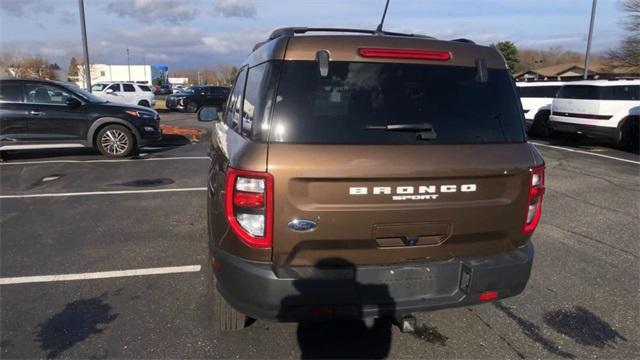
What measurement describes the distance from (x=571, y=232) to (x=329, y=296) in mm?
4188

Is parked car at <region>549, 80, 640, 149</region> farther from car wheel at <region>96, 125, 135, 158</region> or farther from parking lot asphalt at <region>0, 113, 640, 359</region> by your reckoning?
car wheel at <region>96, 125, 135, 158</region>

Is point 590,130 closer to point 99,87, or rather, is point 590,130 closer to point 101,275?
point 101,275

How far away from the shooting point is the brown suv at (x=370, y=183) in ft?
7.95

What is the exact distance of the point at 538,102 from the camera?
16.1 metres

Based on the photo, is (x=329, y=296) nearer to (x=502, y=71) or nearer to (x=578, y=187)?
(x=502, y=71)

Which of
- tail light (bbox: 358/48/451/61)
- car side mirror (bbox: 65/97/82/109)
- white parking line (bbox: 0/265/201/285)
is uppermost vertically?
tail light (bbox: 358/48/451/61)

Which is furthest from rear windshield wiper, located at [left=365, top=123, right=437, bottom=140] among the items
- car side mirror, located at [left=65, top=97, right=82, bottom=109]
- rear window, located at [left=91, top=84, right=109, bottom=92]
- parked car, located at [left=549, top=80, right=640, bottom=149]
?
rear window, located at [left=91, top=84, right=109, bottom=92]

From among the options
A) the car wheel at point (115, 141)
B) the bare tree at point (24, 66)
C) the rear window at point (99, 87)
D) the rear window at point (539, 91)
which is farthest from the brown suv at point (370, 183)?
the bare tree at point (24, 66)

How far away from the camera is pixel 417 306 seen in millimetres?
2602

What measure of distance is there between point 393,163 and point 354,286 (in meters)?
0.68

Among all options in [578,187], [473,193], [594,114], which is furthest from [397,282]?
[594,114]

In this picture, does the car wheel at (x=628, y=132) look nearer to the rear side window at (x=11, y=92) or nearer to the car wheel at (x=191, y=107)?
the rear side window at (x=11, y=92)

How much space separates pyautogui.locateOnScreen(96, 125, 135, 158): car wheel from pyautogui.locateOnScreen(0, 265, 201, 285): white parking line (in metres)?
6.89

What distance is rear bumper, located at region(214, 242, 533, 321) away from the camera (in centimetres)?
245
